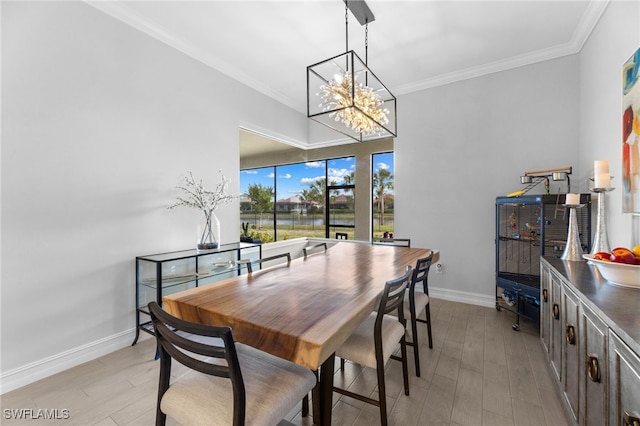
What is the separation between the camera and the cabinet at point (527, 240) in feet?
8.98

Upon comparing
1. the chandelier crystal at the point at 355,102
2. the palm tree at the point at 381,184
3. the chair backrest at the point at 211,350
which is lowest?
the chair backrest at the point at 211,350

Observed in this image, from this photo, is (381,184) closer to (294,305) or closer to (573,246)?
(573,246)

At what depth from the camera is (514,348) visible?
2455 millimetres

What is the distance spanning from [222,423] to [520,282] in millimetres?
3156

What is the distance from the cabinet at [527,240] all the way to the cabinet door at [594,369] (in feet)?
5.38

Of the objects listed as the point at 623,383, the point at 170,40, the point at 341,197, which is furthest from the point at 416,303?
the point at 170,40

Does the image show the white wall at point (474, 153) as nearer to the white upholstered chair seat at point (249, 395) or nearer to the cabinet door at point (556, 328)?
the cabinet door at point (556, 328)

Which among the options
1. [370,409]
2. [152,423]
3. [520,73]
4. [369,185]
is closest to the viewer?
[152,423]

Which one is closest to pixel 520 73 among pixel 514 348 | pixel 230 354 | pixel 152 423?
pixel 514 348

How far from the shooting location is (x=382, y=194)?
4.79 meters

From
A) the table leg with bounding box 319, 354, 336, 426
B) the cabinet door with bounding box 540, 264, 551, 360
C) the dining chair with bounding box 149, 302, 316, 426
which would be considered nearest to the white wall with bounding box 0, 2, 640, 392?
the cabinet door with bounding box 540, 264, 551, 360

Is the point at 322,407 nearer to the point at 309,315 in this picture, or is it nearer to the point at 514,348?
the point at 309,315

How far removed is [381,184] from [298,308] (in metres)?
3.86

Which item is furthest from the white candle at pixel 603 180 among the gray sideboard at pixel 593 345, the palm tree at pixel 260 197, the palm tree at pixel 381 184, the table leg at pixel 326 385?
the palm tree at pixel 260 197
